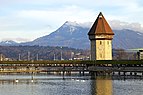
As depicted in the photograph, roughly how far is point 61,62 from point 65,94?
60.7 meters

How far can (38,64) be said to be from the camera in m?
122

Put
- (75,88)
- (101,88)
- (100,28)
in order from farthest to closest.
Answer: (100,28), (75,88), (101,88)

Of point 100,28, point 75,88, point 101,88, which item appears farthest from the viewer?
point 100,28

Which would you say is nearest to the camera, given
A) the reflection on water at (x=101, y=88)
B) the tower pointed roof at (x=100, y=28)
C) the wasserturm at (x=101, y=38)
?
the reflection on water at (x=101, y=88)

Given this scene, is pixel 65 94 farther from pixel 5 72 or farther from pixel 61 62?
pixel 5 72

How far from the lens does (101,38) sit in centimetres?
12325

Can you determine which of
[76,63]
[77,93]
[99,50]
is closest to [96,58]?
[99,50]

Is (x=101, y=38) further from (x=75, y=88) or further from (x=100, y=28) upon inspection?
(x=75, y=88)

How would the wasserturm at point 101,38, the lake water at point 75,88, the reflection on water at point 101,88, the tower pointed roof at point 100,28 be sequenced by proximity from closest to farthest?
the reflection on water at point 101,88
the lake water at point 75,88
the tower pointed roof at point 100,28
the wasserturm at point 101,38

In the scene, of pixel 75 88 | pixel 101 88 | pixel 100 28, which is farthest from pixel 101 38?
pixel 101 88

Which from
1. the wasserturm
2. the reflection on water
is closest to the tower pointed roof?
the wasserturm

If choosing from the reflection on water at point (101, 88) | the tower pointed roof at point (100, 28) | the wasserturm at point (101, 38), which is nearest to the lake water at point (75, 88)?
the reflection on water at point (101, 88)

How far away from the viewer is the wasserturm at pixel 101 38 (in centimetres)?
12281

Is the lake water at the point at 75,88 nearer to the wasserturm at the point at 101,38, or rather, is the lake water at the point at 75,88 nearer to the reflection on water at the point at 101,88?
the reflection on water at the point at 101,88
